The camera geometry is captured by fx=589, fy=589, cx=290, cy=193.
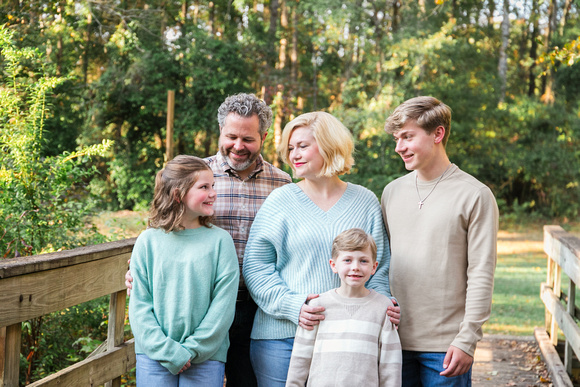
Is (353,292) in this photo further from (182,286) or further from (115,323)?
(115,323)

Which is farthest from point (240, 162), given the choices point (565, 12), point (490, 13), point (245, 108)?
point (490, 13)

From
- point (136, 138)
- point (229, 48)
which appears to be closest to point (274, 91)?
point (229, 48)

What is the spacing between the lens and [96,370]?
109 inches

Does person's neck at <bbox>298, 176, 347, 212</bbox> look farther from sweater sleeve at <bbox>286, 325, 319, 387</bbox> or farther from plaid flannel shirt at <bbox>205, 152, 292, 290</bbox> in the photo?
sweater sleeve at <bbox>286, 325, 319, 387</bbox>

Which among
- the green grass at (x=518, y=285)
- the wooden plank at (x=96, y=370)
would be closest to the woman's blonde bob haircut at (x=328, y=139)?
the wooden plank at (x=96, y=370)

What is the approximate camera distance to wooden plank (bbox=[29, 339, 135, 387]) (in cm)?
248

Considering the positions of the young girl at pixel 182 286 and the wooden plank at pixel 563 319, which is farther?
the wooden plank at pixel 563 319

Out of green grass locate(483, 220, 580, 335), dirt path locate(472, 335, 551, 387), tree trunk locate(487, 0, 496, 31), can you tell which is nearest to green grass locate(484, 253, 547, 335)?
green grass locate(483, 220, 580, 335)

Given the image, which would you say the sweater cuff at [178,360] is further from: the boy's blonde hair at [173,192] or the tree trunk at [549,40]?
the tree trunk at [549,40]

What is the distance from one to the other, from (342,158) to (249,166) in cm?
51

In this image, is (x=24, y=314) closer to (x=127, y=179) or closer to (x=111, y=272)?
(x=111, y=272)

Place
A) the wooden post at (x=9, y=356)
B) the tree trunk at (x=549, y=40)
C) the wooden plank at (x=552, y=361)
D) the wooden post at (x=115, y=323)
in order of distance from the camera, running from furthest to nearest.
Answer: the tree trunk at (x=549, y=40)
the wooden plank at (x=552, y=361)
the wooden post at (x=115, y=323)
the wooden post at (x=9, y=356)

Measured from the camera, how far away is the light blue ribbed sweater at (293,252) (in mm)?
2381

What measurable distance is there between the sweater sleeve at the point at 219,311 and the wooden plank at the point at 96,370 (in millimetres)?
640
